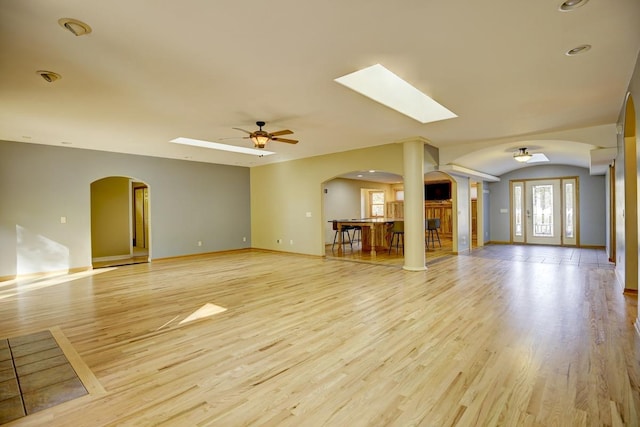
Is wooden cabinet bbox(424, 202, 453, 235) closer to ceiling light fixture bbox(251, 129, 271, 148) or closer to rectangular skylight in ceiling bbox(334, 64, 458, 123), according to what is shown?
rectangular skylight in ceiling bbox(334, 64, 458, 123)

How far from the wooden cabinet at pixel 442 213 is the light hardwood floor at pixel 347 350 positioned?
24.2 ft

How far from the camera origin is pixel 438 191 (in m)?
13.0

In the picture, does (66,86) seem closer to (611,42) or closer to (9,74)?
(9,74)

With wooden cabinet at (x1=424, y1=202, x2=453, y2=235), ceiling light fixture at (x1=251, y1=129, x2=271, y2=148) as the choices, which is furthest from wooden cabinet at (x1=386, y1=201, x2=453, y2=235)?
ceiling light fixture at (x1=251, y1=129, x2=271, y2=148)

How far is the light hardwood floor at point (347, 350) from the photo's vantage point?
1.95 meters

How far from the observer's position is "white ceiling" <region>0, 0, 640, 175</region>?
231 cm

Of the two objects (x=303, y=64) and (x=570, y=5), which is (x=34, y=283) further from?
(x=570, y=5)

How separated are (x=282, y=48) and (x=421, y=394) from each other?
9.70ft

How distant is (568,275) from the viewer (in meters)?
5.75

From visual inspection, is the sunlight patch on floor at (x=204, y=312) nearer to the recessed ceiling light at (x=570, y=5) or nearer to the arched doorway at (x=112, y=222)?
the recessed ceiling light at (x=570, y=5)

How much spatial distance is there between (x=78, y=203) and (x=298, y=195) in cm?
514

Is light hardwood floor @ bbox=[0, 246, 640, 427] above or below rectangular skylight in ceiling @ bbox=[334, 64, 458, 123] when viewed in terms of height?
below

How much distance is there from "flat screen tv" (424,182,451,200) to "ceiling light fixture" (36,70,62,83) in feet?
40.4

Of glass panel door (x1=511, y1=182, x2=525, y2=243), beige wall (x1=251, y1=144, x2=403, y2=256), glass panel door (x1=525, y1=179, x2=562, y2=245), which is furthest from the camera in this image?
glass panel door (x1=511, y1=182, x2=525, y2=243)
